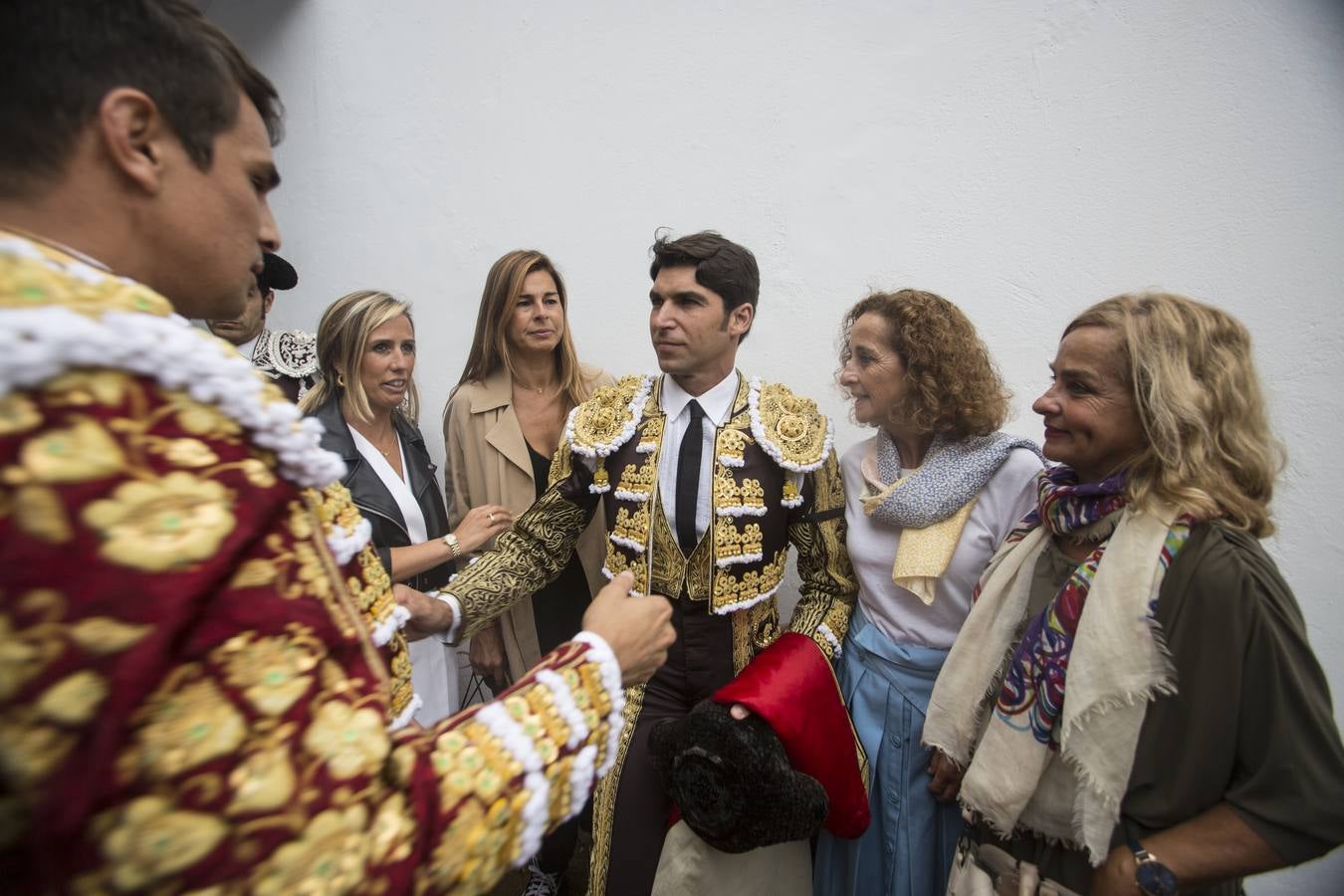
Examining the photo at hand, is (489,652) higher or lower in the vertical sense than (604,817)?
higher

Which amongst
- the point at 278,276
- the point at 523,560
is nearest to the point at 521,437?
the point at 523,560

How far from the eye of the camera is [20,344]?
1.84ft

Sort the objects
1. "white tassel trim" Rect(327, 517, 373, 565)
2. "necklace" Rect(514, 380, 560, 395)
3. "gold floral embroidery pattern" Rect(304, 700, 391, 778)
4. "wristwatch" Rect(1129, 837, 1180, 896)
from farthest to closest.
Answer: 1. "necklace" Rect(514, 380, 560, 395)
2. "wristwatch" Rect(1129, 837, 1180, 896)
3. "white tassel trim" Rect(327, 517, 373, 565)
4. "gold floral embroidery pattern" Rect(304, 700, 391, 778)

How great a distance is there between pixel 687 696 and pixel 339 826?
5.46 ft

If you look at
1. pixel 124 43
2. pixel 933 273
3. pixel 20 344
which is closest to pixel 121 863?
pixel 20 344

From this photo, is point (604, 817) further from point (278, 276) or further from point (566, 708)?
point (278, 276)

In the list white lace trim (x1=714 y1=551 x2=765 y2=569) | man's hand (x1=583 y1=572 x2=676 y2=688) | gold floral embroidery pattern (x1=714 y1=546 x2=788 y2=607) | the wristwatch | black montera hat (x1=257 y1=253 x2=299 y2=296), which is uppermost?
black montera hat (x1=257 y1=253 x2=299 y2=296)

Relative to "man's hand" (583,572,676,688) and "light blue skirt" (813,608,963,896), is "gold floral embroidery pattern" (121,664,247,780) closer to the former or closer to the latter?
"man's hand" (583,572,676,688)

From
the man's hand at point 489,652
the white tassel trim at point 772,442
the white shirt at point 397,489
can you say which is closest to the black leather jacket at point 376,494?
the white shirt at point 397,489

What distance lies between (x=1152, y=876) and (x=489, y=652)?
8.17ft

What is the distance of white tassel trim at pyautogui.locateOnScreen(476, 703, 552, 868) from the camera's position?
83 cm

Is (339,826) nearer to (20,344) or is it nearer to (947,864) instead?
(20,344)

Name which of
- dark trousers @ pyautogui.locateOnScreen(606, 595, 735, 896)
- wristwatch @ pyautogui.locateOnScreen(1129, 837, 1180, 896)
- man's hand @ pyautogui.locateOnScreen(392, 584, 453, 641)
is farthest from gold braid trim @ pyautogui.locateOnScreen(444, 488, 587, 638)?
wristwatch @ pyautogui.locateOnScreen(1129, 837, 1180, 896)

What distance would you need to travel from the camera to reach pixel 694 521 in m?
2.16
